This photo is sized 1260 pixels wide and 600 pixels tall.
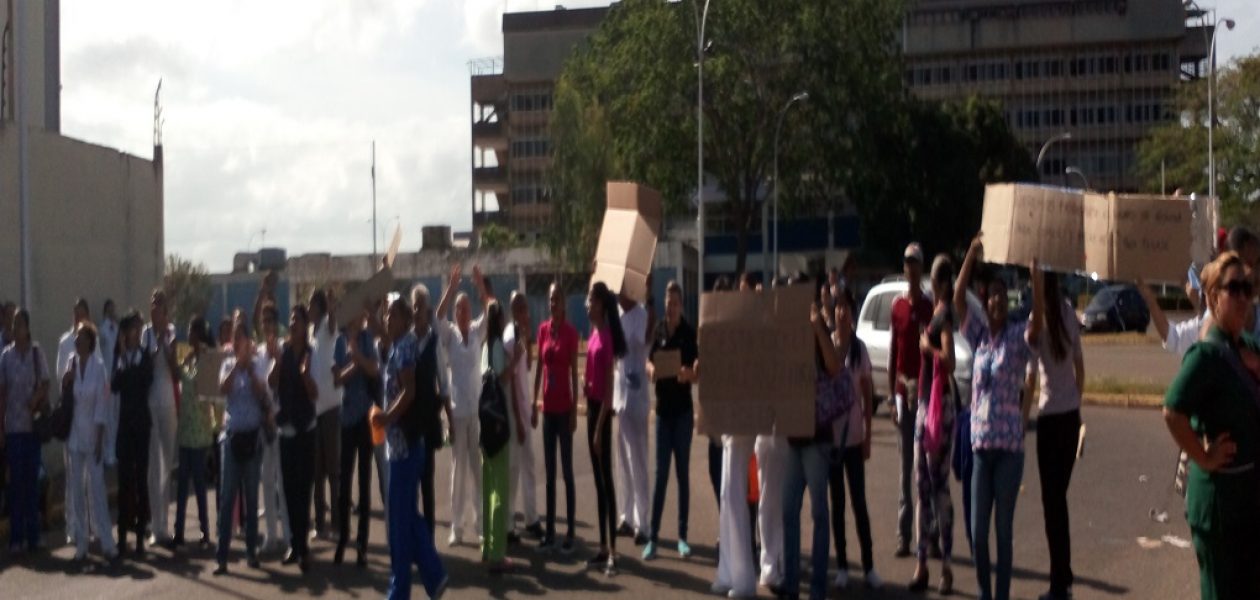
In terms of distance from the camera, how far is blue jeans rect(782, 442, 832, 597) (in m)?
9.15

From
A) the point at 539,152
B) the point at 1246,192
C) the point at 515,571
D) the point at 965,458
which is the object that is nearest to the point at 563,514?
the point at 515,571

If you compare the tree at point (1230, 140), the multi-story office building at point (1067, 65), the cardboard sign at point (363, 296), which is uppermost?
the multi-story office building at point (1067, 65)

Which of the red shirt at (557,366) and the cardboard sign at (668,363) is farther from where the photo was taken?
the red shirt at (557,366)

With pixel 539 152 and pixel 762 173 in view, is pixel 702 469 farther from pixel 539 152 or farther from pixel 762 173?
pixel 539 152

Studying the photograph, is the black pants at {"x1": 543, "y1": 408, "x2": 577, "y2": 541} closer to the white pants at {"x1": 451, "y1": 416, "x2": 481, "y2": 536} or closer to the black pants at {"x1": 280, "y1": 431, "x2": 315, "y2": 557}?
the white pants at {"x1": 451, "y1": 416, "x2": 481, "y2": 536}

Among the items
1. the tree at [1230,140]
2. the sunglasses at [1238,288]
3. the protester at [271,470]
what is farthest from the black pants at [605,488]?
the tree at [1230,140]

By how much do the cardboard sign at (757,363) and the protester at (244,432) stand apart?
3.91 m

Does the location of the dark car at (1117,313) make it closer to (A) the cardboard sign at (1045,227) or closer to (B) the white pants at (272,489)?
(B) the white pants at (272,489)

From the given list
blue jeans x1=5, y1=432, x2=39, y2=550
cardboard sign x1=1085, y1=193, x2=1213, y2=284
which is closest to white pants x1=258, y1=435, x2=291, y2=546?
blue jeans x1=5, y1=432, x2=39, y2=550

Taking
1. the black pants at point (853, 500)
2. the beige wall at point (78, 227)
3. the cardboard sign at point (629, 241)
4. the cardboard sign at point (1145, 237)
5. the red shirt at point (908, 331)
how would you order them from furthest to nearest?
the beige wall at point (78, 227) < the cardboard sign at point (629, 241) < the red shirt at point (908, 331) < the black pants at point (853, 500) < the cardboard sign at point (1145, 237)

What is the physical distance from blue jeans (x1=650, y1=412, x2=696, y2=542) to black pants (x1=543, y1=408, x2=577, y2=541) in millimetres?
639

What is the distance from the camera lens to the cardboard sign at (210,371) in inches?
480

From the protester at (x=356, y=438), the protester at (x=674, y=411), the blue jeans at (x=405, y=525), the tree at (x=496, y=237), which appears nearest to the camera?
the blue jeans at (x=405, y=525)

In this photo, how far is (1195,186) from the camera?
59656 mm
